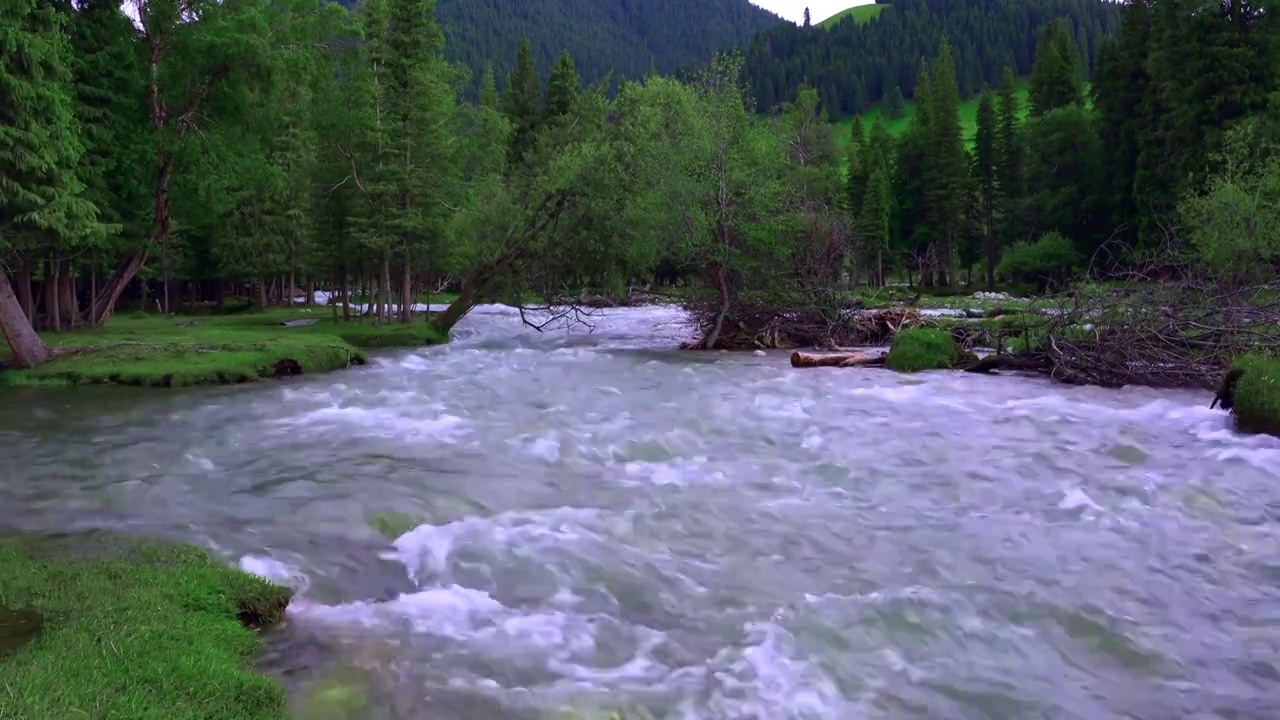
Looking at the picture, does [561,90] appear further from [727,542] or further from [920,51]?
[920,51]

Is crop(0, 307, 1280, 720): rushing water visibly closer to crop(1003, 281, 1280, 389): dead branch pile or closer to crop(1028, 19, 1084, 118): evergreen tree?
crop(1003, 281, 1280, 389): dead branch pile

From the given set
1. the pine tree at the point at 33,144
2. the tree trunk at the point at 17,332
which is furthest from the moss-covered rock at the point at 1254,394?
the tree trunk at the point at 17,332

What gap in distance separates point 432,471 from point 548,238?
83.5 feet

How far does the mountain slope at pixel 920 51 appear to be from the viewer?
168m

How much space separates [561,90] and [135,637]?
3091 inches

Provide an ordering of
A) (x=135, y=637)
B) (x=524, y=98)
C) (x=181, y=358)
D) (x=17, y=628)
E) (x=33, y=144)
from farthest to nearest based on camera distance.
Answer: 1. (x=524, y=98)
2. (x=181, y=358)
3. (x=33, y=144)
4. (x=17, y=628)
5. (x=135, y=637)

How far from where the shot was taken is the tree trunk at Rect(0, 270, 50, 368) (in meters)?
21.6

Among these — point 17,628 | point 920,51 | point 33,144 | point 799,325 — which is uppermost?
point 920,51

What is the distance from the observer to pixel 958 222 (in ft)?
251

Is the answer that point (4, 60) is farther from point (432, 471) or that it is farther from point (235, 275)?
point (235, 275)

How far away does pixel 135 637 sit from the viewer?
223 inches

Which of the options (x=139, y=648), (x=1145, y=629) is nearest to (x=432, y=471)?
(x=139, y=648)

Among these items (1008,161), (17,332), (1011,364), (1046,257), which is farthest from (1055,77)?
(17,332)

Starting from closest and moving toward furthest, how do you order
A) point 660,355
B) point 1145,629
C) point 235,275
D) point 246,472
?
point 1145,629 < point 246,472 < point 660,355 < point 235,275
